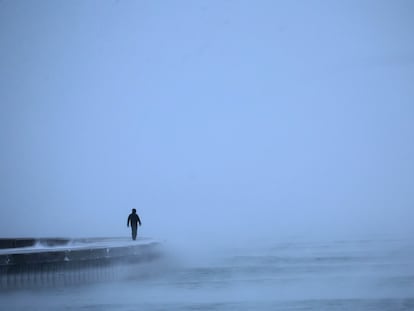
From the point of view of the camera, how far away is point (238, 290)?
20609 millimetres

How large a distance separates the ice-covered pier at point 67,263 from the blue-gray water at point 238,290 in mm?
239

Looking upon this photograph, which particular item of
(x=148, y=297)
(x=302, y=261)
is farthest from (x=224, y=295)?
(x=302, y=261)

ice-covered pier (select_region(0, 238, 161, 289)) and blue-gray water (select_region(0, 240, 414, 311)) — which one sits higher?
ice-covered pier (select_region(0, 238, 161, 289))

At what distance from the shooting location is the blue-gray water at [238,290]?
56.0ft

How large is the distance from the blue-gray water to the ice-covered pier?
24 cm

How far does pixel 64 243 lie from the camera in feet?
89.8

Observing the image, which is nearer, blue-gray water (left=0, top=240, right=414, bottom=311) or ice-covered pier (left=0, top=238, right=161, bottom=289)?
blue-gray water (left=0, top=240, right=414, bottom=311)

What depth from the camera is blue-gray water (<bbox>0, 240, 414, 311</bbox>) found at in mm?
17078

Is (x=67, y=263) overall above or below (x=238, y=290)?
above

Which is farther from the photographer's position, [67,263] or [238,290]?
[238,290]

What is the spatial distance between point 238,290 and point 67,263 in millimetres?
5083

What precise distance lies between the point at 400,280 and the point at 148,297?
8394 mm

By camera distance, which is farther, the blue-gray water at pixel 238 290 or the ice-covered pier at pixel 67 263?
the ice-covered pier at pixel 67 263

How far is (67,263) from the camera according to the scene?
759 inches
